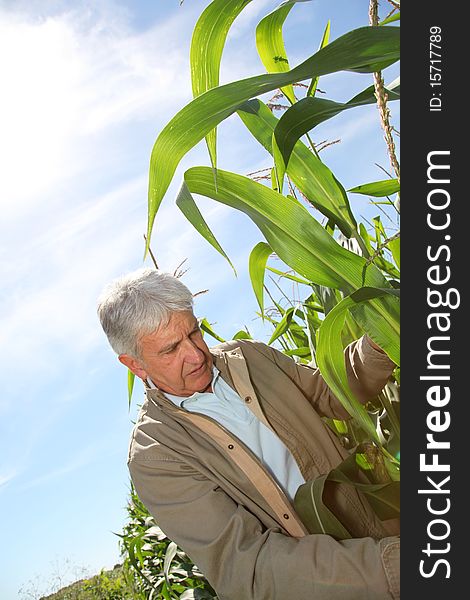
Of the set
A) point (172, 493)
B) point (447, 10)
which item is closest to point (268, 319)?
point (172, 493)

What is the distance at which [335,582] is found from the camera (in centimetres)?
99

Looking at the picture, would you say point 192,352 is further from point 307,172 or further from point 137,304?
point 307,172

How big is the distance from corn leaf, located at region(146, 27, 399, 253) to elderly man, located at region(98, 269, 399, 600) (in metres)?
0.47

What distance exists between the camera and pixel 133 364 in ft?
4.25

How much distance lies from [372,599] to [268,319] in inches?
28.5

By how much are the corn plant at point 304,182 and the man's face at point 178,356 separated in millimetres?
184

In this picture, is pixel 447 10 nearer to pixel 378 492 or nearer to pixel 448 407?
pixel 448 407

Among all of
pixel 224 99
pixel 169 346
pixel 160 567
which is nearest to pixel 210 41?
pixel 224 99

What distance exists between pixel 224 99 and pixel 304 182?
1.00 ft

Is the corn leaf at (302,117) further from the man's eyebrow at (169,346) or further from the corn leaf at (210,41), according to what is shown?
the man's eyebrow at (169,346)

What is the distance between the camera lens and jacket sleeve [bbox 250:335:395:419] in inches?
Answer: 42.6

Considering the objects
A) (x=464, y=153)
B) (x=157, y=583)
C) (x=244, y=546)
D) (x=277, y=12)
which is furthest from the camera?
(x=157, y=583)

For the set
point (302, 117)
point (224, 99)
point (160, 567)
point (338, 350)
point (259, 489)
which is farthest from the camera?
point (160, 567)

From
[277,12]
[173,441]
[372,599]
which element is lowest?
[372,599]
